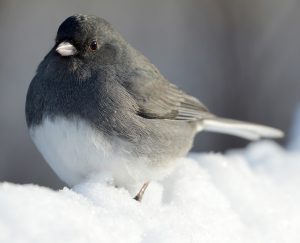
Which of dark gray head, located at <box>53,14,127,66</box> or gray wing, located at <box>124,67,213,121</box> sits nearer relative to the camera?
dark gray head, located at <box>53,14,127,66</box>

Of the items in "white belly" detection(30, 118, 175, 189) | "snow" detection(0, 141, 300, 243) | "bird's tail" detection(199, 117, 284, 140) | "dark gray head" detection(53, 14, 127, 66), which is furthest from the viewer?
"bird's tail" detection(199, 117, 284, 140)

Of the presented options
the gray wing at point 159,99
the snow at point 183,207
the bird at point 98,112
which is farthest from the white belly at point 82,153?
the gray wing at point 159,99

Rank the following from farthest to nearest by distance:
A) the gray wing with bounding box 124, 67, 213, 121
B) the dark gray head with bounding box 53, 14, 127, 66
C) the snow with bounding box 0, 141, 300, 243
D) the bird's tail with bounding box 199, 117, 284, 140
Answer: the bird's tail with bounding box 199, 117, 284, 140 → the gray wing with bounding box 124, 67, 213, 121 → the dark gray head with bounding box 53, 14, 127, 66 → the snow with bounding box 0, 141, 300, 243

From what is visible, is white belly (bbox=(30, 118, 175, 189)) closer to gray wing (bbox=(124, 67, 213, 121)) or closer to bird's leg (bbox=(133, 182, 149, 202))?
bird's leg (bbox=(133, 182, 149, 202))

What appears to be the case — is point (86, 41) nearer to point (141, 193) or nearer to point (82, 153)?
point (82, 153)

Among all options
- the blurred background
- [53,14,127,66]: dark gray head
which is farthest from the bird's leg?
the blurred background

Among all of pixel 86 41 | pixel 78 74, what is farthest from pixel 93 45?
pixel 78 74

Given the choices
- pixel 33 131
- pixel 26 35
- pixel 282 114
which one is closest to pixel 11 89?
pixel 26 35

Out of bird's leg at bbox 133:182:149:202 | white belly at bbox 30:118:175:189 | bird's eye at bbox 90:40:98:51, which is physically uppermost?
bird's eye at bbox 90:40:98:51
